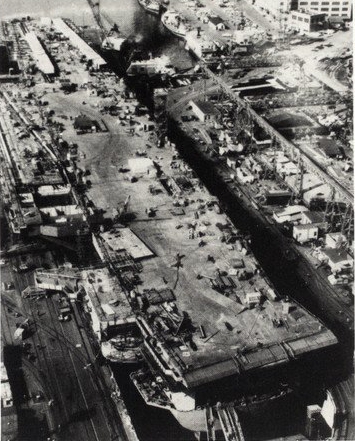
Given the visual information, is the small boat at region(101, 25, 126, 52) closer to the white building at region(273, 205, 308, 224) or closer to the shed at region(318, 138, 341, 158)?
the shed at region(318, 138, 341, 158)

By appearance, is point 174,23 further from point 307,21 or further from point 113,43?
point 307,21

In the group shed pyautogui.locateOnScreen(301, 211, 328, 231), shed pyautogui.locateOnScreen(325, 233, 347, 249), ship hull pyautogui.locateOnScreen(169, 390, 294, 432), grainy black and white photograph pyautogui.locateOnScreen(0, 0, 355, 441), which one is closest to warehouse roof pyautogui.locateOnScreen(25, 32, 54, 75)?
grainy black and white photograph pyautogui.locateOnScreen(0, 0, 355, 441)

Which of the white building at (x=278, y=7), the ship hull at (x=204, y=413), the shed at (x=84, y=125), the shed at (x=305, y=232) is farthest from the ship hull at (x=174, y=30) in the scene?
the ship hull at (x=204, y=413)

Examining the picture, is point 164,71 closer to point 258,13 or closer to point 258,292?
point 258,13

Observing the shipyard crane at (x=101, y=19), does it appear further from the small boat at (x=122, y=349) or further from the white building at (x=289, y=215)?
the small boat at (x=122, y=349)

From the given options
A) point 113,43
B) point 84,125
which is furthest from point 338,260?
point 113,43
